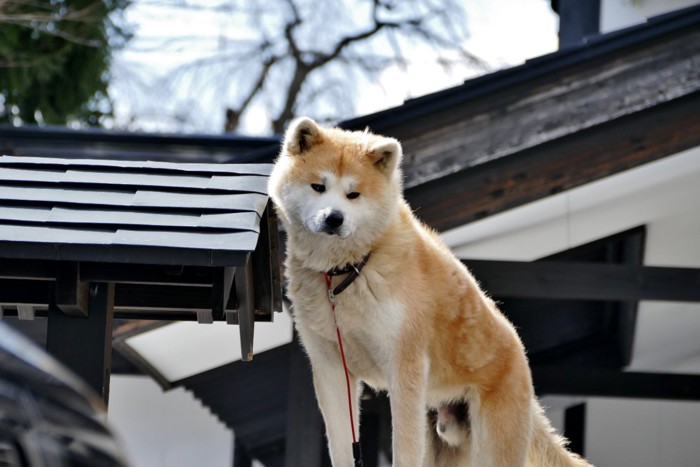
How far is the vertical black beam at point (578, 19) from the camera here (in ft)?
31.3

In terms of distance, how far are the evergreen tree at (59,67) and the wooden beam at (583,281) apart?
354 inches

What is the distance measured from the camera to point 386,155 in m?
4.27

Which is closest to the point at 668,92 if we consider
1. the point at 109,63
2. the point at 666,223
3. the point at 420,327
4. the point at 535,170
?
the point at 535,170

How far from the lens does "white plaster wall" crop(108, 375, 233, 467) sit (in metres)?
9.48

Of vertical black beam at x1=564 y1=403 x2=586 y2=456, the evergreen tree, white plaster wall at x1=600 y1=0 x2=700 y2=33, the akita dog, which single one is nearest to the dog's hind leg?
the akita dog

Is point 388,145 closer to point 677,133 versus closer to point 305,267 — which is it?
point 305,267

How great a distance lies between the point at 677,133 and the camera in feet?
21.2

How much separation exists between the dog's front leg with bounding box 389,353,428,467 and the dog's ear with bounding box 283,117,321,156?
942mm

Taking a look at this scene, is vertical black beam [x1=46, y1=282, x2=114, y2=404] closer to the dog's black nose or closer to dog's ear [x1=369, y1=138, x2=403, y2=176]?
the dog's black nose

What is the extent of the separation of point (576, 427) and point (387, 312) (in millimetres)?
5782

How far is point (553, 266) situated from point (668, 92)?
1284mm

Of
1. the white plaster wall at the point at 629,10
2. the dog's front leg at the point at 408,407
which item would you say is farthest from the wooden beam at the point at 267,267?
the white plaster wall at the point at 629,10

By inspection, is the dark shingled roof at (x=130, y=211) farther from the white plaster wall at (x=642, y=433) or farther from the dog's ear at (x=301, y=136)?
the white plaster wall at (x=642, y=433)

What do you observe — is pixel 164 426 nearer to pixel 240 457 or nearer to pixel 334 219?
pixel 240 457
